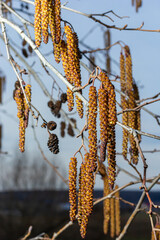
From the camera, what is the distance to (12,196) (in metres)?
11.1

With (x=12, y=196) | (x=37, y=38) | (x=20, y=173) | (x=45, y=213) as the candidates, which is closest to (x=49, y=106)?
(x=37, y=38)

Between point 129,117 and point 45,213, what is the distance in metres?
11.1

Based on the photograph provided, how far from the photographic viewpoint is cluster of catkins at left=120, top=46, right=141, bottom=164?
4.42 ft

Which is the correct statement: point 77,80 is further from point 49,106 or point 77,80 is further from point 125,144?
point 49,106

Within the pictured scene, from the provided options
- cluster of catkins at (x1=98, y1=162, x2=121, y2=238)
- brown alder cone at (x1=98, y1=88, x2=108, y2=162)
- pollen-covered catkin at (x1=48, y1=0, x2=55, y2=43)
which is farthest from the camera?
cluster of catkins at (x1=98, y1=162, x2=121, y2=238)

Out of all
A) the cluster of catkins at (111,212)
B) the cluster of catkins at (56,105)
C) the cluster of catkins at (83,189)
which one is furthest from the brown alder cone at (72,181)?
the cluster of catkins at (56,105)

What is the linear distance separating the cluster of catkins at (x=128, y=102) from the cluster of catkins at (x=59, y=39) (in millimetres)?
287

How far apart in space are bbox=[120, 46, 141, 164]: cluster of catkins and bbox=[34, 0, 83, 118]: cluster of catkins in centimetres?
29

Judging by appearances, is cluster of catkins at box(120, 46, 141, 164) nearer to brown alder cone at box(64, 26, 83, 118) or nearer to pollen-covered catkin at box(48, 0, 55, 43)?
brown alder cone at box(64, 26, 83, 118)

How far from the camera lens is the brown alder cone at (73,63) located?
108cm

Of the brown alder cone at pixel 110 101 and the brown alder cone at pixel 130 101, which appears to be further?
the brown alder cone at pixel 130 101

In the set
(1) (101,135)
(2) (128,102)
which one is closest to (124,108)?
(2) (128,102)

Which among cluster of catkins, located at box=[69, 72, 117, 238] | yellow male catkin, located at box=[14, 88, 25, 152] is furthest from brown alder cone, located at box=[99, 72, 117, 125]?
yellow male catkin, located at box=[14, 88, 25, 152]

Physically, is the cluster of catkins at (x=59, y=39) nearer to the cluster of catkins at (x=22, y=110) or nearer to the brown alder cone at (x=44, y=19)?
the brown alder cone at (x=44, y=19)
